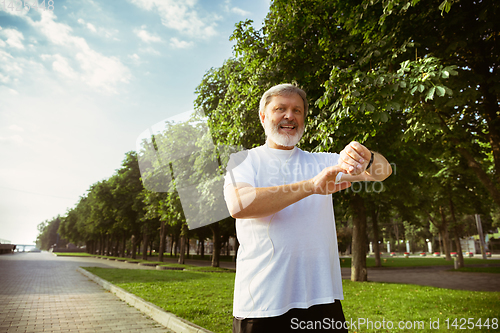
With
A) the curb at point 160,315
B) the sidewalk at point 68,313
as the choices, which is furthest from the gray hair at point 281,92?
Answer: the sidewalk at point 68,313

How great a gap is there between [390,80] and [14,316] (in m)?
9.30

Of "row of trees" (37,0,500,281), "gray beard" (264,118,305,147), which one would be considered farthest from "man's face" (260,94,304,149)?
"row of trees" (37,0,500,281)

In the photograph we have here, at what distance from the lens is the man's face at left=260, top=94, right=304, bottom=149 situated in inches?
74.3

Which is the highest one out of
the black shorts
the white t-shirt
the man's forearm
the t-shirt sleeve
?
the t-shirt sleeve

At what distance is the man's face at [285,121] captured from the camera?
1887 mm

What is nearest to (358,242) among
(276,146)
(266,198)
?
(276,146)

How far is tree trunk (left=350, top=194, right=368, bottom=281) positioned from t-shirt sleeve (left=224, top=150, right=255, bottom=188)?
1305 cm

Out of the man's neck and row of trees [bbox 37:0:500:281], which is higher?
row of trees [bbox 37:0:500:281]

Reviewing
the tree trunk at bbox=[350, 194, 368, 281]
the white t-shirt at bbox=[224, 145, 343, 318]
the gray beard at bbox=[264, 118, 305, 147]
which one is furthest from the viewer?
the tree trunk at bbox=[350, 194, 368, 281]

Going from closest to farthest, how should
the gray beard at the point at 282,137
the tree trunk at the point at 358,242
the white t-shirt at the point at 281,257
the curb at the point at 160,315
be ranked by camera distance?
the white t-shirt at the point at 281,257
the gray beard at the point at 282,137
the curb at the point at 160,315
the tree trunk at the point at 358,242

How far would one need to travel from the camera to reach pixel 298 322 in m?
1.63

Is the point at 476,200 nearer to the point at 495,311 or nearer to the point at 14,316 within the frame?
the point at 495,311

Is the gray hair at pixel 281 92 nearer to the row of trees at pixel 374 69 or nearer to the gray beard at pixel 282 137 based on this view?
the gray beard at pixel 282 137

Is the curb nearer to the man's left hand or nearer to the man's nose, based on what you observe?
the man's nose
